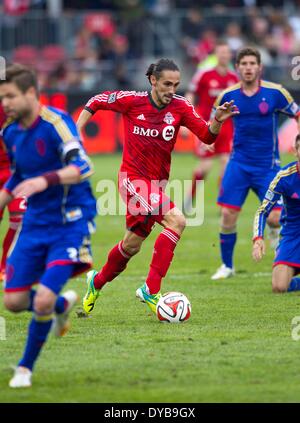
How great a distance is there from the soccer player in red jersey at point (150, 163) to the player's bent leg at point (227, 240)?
218 centimetres

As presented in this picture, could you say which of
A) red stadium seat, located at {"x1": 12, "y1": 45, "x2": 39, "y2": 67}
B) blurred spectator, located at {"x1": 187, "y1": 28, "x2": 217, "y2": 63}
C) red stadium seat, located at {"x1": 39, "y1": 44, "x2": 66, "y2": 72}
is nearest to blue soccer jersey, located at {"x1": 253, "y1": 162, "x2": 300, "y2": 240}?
blurred spectator, located at {"x1": 187, "y1": 28, "x2": 217, "y2": 63}

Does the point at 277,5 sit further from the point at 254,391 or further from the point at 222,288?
the point at 254,391

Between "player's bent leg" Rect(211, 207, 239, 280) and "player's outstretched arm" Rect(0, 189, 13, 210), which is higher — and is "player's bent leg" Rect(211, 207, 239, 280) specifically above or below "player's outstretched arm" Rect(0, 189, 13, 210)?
below

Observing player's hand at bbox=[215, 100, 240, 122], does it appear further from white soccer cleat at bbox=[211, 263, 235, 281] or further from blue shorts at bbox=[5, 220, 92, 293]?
white soccer cleat at bbox=[211, 263, 235, 281]

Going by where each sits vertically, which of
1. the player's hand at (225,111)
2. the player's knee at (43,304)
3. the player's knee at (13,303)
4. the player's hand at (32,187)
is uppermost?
the player's hand at (32,187)

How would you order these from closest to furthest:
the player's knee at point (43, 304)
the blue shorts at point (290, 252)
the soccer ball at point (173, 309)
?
the player's knee at point (43, 304) < the soccer ball at point (173, 309) < the blue shorts at point (290, 252)

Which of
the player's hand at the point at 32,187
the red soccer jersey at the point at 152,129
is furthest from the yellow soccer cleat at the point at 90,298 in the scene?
the player's hand at the point at 32,187

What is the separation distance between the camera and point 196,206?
56.8ft

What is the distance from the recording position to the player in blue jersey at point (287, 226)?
381 inches

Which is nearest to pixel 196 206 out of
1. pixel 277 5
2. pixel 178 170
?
pixel 178 170

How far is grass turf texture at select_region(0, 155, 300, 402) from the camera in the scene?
252 inches

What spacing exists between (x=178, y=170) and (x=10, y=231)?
11579 millimetres

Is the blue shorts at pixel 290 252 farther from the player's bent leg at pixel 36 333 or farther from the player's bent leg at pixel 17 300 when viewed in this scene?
the player's bent leg at pixel 36 333

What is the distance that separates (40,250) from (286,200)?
3770mm
